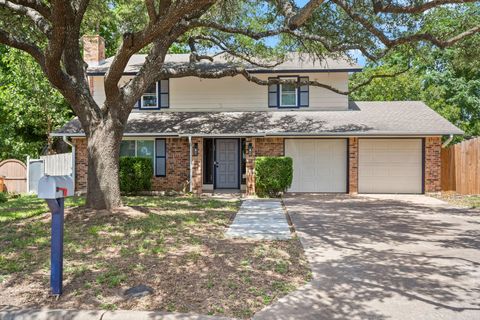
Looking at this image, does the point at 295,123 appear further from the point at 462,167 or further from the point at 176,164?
the point at 462,167

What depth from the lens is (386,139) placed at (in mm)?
16547

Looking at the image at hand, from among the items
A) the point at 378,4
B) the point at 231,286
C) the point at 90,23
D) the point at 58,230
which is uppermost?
the point at 90,23

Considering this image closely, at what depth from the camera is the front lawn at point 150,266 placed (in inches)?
174

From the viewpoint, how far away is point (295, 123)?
16.3m

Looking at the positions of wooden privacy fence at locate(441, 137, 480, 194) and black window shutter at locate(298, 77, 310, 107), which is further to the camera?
black window shutter at locate(298, 77, 310, 107)

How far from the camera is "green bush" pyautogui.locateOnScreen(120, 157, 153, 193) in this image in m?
15.9

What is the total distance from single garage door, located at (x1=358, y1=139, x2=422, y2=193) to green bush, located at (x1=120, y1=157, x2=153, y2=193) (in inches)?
333

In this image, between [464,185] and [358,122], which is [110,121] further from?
[464,185]

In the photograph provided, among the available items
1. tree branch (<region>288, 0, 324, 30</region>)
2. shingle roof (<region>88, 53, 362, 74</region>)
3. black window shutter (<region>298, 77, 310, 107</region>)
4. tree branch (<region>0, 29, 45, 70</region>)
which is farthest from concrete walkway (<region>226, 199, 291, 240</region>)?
shingle roof (<region>88, 53, 362, 74</region>)

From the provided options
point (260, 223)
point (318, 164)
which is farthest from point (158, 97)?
point (260, 223)

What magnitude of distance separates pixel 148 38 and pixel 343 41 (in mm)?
6300

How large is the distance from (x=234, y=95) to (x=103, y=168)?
9903mm

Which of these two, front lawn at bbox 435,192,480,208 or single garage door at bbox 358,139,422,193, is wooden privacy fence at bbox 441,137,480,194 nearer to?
front lawn at bbox 435,192,480,208

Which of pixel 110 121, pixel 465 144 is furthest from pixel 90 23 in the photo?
pixel 465 144
